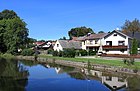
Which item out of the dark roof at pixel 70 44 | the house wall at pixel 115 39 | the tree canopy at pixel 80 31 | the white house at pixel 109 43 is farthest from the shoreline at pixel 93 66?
the tree canopy at pixel 80 31

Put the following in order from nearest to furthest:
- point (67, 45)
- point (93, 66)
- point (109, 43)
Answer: point (93, 66) < point (109, 43) < point (67, 45)

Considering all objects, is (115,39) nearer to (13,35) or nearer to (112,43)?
(112,43)

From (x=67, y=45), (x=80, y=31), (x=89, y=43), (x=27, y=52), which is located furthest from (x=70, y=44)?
(x=80, y=31)

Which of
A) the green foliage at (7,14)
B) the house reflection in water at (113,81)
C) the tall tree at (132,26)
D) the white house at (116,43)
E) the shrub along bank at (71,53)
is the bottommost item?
A: the house reflection in water at (113,81)

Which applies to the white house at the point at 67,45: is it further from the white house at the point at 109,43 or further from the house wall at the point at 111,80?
the house wall at the point at 111,80

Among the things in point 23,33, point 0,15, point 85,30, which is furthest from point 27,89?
point 85,30

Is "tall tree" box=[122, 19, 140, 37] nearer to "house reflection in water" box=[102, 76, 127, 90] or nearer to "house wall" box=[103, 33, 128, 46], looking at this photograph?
"house wall" box=[103, 33, 128, 46]

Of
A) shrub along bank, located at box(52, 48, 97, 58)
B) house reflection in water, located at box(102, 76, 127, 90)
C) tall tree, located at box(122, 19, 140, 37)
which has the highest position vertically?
tall tree, located at box(122, 19, 140, 37)

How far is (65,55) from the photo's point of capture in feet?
221

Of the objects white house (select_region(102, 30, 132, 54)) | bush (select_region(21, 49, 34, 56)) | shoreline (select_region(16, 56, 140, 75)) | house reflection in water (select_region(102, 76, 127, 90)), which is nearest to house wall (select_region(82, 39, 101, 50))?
white house (select_region(102, 30, 132, 54))

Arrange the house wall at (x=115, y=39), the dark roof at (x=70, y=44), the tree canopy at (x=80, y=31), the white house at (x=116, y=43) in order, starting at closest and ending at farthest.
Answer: the white house at (x=116, y=43), the house wall at (x=115, y=39), the dark roof at (x=70, y=44), the tree canopy at (x=80, y=31)

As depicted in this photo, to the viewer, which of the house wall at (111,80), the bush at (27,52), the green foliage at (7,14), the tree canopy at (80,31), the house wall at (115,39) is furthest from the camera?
the tree canopy at (80,31)

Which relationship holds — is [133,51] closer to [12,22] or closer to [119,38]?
[119,38]

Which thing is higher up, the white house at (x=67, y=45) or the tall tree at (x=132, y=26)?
the tall tree at (x=132, y=26)
